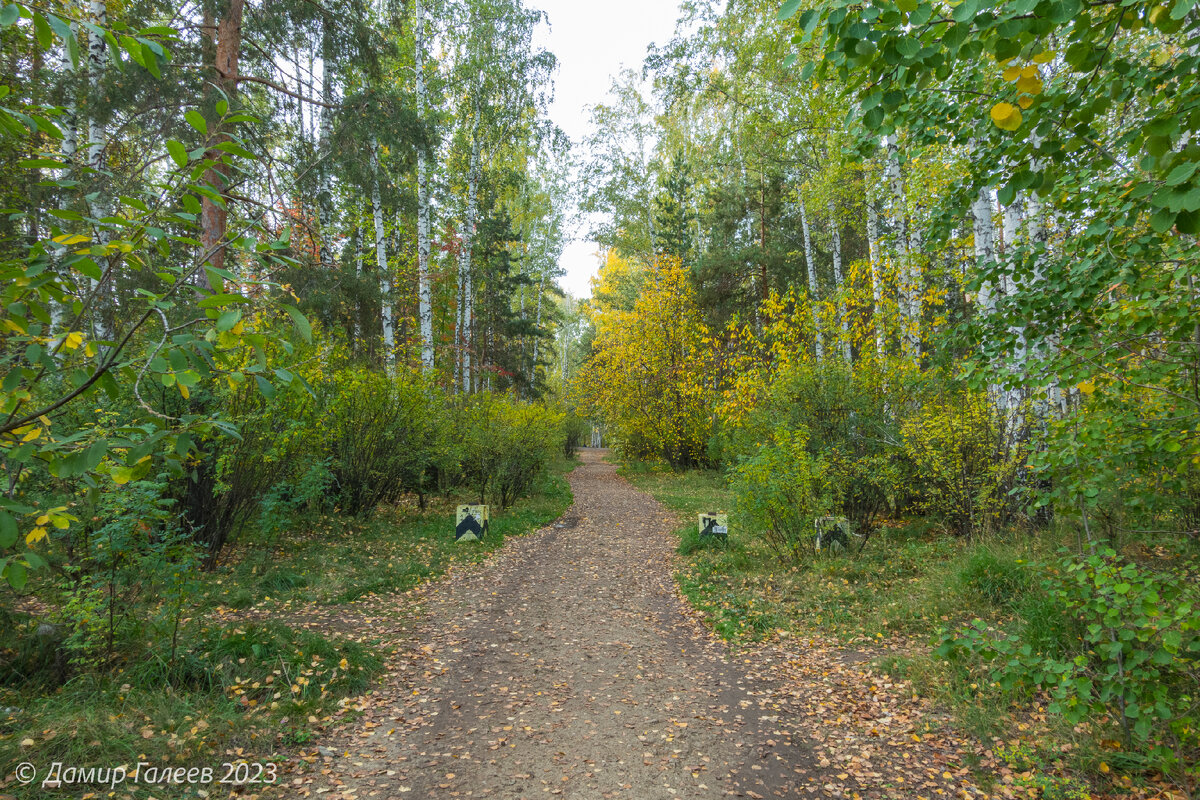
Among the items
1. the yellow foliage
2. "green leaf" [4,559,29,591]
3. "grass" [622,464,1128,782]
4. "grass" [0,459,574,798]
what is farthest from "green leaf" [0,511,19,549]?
the yellow foliage

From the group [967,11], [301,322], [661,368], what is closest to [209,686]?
[301,322]

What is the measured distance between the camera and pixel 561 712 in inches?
160

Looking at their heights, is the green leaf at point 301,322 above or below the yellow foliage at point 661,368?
below

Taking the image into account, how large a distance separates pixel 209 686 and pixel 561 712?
243 centimetres

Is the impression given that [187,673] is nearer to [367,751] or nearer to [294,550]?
[367,751]

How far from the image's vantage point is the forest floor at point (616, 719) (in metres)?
3.22

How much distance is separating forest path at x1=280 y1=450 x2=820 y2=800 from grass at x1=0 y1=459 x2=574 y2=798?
1.29ft

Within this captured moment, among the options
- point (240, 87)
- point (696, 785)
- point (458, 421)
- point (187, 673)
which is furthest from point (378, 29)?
point (696, 785)

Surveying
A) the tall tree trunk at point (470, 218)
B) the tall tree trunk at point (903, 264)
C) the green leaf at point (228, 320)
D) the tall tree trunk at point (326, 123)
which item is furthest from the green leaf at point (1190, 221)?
the tall tree trunk at point (470, 218)

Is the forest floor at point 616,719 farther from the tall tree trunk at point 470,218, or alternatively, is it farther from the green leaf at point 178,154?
the tall tree trunk at point 470,218

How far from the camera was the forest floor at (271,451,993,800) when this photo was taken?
322 cm

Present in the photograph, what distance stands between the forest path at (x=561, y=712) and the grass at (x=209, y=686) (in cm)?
39

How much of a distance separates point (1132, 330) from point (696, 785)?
3403 millimetres

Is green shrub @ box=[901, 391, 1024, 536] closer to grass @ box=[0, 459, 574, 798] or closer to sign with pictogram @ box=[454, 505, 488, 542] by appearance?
sign with pictogram @ box=[454, 505, 488, 542]
